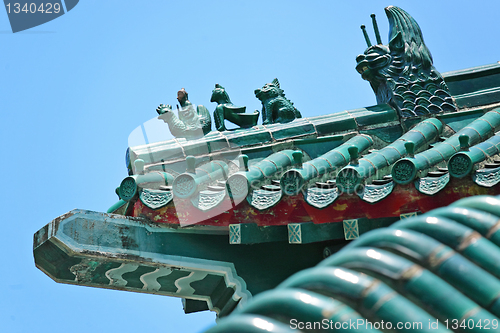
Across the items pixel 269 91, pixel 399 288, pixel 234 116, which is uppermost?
pixel 269 91

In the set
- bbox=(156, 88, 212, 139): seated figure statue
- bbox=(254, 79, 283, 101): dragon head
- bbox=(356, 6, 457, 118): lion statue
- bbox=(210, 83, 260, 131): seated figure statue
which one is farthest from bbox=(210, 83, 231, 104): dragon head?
bbox=(356, 6, 457, 118): lion statue

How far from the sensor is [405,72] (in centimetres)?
744

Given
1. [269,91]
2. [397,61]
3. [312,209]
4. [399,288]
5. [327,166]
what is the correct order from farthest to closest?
[269,91]
[397,61]
[327,166]
[312,209]
[399,288]

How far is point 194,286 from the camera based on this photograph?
6.97 meters

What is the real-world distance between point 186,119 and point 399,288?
5872mm

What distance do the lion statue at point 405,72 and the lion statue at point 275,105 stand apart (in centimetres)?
105

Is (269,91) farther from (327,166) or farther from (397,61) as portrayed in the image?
(327,166)

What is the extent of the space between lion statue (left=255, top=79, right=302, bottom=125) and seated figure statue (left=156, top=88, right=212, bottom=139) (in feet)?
2.30

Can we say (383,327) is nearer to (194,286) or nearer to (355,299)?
(355,299)

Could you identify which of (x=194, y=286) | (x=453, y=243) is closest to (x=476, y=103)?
(x=194, y=286)

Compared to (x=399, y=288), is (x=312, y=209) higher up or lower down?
lower down

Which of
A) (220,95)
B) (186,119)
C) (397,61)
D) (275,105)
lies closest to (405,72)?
(397,61)

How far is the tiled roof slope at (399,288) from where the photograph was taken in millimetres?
1764

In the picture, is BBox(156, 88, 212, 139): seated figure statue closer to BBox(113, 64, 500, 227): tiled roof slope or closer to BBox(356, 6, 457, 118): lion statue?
BBox(113, 64, 500, 227): tiled roof slope
